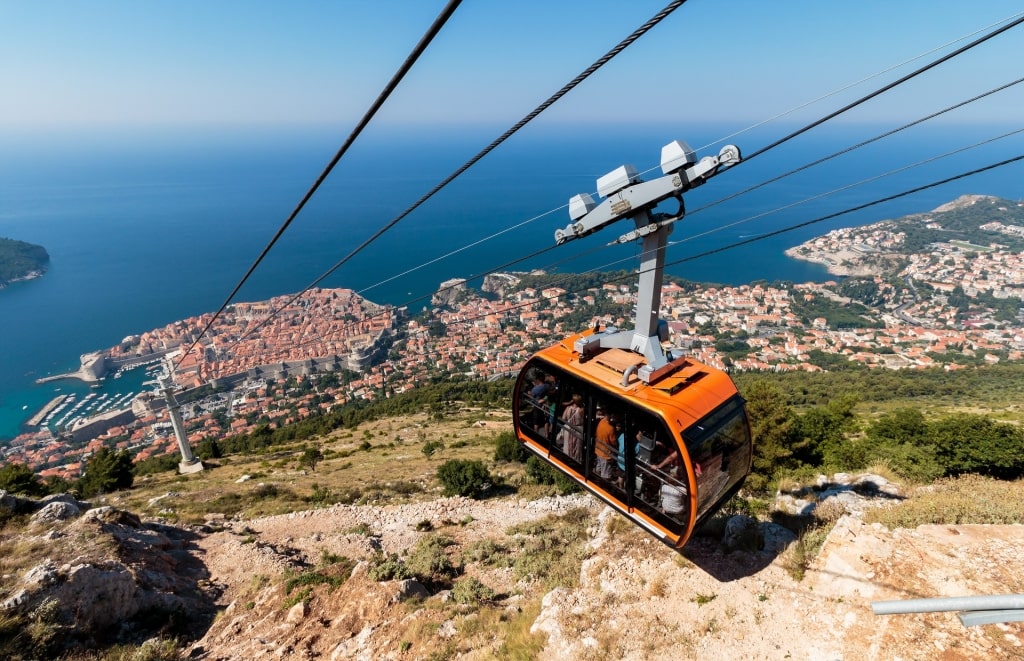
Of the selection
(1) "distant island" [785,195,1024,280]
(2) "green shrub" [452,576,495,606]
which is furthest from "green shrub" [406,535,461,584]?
(1) "distant island" [785,195,1024,280]

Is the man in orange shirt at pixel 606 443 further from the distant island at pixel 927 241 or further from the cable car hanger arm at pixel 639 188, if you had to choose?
the distant island at pixel 927 241

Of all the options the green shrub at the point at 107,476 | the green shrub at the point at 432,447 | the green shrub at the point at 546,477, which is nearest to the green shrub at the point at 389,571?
the green shrub at the point at 546,477

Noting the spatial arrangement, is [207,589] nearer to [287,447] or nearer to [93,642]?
[93,642]

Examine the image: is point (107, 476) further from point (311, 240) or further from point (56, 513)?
point (311, 240)

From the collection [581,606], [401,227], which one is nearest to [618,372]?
[581,606]

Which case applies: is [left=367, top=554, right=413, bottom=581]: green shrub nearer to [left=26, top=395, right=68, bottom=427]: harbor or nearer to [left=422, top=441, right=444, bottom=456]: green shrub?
[left=422, top=441, right=444, bottom=456]: green shrub

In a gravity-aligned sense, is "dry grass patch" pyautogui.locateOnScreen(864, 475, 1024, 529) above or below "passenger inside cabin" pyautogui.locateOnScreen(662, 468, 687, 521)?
below
